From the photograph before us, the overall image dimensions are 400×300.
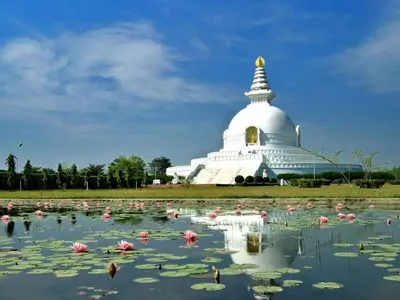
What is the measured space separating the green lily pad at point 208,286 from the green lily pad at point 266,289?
0.39 meters

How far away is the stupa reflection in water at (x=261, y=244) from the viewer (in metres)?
7.36

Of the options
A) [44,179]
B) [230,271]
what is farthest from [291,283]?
[44,179]

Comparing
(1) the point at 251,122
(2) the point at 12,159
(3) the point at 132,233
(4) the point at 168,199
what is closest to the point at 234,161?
(1) the point at 251,122

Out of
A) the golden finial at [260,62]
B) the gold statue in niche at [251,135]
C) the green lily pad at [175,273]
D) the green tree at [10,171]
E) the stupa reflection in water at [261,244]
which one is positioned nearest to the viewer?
the green lily pad at [175,273]

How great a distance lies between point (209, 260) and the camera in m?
7.45

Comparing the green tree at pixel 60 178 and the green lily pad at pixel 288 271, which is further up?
the green tree at pixel 60 178

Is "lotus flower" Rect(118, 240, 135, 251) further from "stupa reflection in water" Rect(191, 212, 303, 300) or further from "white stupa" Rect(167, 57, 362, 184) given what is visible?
"white stupa" Rect(167, 57, 362, 184)

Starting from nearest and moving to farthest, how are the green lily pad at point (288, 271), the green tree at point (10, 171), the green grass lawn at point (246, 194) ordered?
the green lily pad at point (288, 271), the green grass lawn at point (246, 194), the green tree at point (10, 171)

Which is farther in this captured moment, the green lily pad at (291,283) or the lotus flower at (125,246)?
the lotus flower at (125,246)

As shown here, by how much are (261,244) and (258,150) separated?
163ft

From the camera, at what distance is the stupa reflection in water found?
7.36 metres

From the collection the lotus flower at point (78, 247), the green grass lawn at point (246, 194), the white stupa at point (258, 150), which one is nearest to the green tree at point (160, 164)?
the white stupa at point (258, 150)

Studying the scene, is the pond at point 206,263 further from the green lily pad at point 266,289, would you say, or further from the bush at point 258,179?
the bush at point 258,179

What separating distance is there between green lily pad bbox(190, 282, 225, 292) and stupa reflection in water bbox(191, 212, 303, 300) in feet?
1.43
